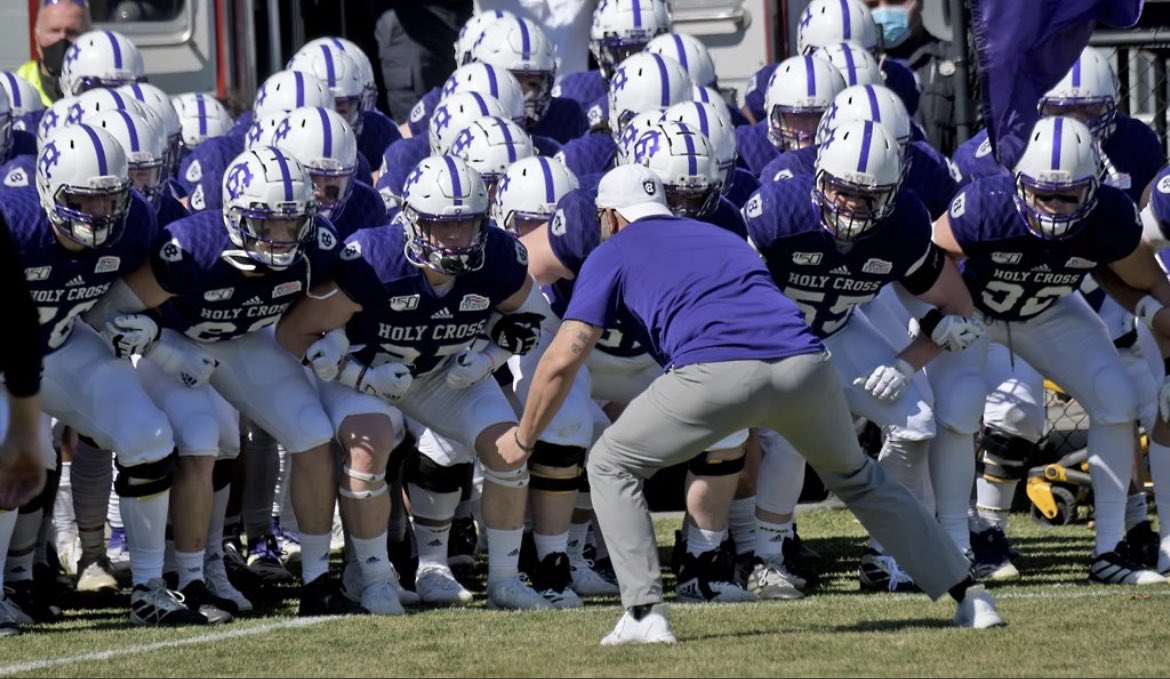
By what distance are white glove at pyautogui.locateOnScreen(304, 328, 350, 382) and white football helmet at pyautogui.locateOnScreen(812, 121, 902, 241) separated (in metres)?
1.73

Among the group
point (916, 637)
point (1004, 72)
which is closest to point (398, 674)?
point (916, 637)

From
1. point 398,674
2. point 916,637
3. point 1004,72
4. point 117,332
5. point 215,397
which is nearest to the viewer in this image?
point 398,674

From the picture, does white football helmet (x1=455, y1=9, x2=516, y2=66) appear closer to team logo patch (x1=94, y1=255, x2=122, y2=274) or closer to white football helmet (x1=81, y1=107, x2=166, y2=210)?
white football helmet (x1=81, y1=107, x2=166, y2=210)

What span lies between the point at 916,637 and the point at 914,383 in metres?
1.85

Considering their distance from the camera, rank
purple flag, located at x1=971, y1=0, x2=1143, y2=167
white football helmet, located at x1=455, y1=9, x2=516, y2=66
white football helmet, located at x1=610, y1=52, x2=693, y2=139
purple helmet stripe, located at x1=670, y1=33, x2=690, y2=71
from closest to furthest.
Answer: purple flag, located at x1=971, y1=0, x2=1143, y2=167 < white football helmet, located at x1=610, y1=52, x2=693, y2=139 < purple helmet stripe, located at x1=670, y1=33, x2=690, y2=71 < white football helmet, located at x1=455, y1=9, x2=516, y2=66

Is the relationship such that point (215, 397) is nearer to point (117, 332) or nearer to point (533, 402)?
point (117, 332)

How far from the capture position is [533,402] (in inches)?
259

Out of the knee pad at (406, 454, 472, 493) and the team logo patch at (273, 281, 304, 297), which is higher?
the team logo patch at (273, 281, 304, 297)

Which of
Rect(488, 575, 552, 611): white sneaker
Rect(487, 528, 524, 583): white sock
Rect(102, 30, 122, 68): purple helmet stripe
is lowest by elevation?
Rect(488, 575, 552, 611): white sneaker

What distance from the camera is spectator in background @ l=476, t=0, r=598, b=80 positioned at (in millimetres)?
11297

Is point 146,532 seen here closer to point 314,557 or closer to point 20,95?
point 314,557

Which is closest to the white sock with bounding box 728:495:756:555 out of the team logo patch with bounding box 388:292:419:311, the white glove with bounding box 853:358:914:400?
the white glove with bounding box 853:358:914:400

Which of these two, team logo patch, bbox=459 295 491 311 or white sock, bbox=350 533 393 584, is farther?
team logo patch, bbox=459 295 491 311

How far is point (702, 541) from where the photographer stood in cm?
782
